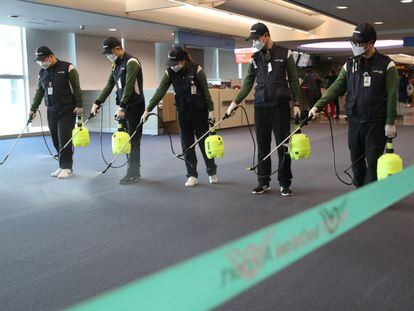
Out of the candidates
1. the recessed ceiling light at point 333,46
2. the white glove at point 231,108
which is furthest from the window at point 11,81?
the recessed ceiling light at point 333,46

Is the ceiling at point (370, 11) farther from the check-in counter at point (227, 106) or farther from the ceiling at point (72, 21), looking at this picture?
the ceiling at point (72, 21)

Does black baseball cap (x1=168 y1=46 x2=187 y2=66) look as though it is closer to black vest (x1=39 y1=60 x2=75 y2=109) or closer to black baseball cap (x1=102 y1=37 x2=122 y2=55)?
black baseball cap (x1=102 y1=37 x2=122 y2=55)

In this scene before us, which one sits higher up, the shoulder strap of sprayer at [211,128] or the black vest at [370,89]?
the black vest at [370,89]

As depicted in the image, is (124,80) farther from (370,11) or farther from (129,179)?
(370,11)

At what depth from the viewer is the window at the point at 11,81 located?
11461mm

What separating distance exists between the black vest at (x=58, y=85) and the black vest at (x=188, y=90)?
55.0 inches

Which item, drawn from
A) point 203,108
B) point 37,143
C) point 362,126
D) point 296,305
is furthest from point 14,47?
point 296,305

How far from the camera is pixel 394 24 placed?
12.4 m

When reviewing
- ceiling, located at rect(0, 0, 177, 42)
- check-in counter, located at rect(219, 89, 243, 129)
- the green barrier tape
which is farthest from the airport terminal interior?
check-in counter, located at rect(219, 89, 243, 129)

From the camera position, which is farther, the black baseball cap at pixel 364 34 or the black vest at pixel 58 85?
the black vest at pixel 58 85

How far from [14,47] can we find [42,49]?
6633 mm

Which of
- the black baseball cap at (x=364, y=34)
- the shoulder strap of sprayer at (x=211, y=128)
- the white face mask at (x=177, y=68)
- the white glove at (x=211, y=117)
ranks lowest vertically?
the shoulder strap of sprayer at (x=211, y=128)

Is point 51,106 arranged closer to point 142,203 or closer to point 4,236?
point 142,203

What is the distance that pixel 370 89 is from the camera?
4.05m
